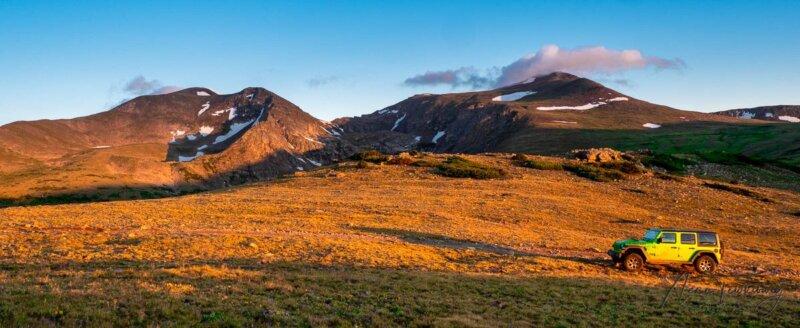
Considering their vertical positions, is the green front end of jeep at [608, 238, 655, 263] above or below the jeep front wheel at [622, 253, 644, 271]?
above

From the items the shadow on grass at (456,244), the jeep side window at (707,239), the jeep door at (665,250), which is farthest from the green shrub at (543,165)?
the jeep door at (665,250)

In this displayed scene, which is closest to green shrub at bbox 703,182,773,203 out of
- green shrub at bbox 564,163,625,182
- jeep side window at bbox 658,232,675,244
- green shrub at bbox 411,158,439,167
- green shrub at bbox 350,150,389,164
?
green shrub at bbox 564,163,625,182

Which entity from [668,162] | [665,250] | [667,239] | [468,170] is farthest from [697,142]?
[665,250]

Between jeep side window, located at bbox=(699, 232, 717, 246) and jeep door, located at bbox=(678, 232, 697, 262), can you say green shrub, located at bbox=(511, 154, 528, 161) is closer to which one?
jeep side window, located at bbox=(699, 232, 717, 246)

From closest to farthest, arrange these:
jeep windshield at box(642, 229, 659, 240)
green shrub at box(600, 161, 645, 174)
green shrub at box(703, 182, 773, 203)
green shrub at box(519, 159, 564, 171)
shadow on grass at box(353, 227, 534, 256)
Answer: jeep windshield at box(642, 229, 659, 240), shadow on grass at box(353, 227, 534, 256), green shrub at box(703, 182, 773, 203), green shrub at box(600, 161, 645, 174), green shrub at box(519, 159, 564, 171)

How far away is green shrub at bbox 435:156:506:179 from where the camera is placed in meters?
57.0

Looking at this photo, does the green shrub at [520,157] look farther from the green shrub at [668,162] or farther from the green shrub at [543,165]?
the green shrub at [668,162]

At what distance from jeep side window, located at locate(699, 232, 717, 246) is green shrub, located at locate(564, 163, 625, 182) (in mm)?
29476

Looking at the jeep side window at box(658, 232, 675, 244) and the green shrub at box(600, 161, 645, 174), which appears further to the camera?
the green shrub at box(600, 161, 645, 174)

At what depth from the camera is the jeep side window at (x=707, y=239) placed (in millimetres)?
25594

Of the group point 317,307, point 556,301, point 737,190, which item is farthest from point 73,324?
point 737,190

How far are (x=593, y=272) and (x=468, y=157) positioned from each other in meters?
44.0

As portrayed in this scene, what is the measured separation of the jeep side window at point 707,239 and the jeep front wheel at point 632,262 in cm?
324

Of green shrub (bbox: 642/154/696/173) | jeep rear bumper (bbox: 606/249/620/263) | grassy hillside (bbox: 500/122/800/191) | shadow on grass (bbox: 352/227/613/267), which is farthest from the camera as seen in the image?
grassy hillside (bbox: 500/122/800/191)
